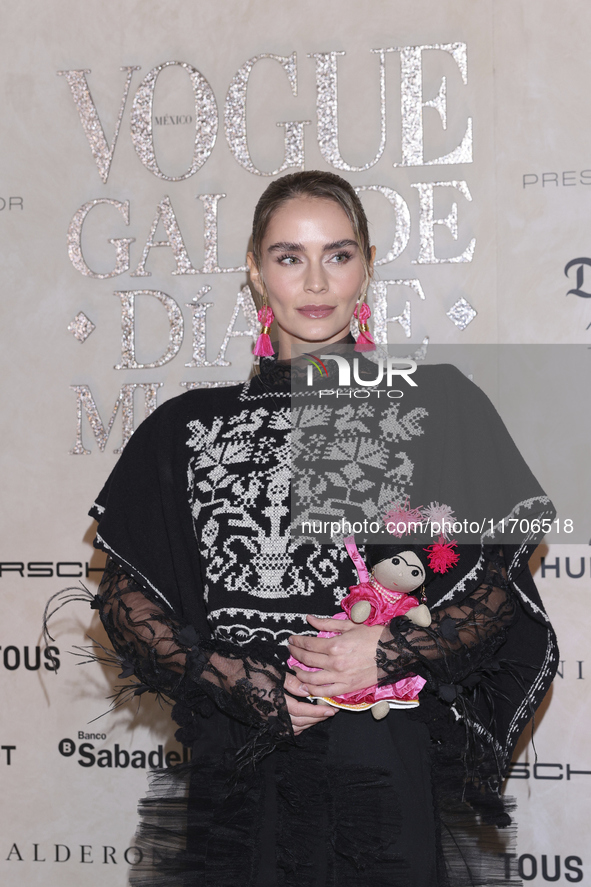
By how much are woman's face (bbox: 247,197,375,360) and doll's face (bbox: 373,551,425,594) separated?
47 centimetres

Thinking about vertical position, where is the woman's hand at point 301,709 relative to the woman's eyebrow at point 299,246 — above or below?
below

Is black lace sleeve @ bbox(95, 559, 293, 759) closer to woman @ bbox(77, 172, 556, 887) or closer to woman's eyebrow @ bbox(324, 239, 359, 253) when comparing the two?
woman @ bbox(77, 172, 556, 887)

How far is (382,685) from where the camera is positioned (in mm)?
1240

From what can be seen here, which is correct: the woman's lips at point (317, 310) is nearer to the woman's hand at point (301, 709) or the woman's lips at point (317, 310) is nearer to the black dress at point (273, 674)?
the black dress at point (273, 674)

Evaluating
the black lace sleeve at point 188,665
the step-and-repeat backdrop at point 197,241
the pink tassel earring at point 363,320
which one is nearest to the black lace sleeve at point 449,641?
the black lace sleeve at point 188,665

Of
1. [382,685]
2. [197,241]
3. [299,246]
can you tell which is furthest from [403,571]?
[197,241]

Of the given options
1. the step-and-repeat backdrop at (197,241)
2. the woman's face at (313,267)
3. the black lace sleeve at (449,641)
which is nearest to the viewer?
the black lace sleeve at (449,641)

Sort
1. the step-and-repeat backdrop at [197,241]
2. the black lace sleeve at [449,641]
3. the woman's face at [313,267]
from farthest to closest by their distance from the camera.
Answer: the step-and-repeat backdrop at [197,241], the woman's face at [313,267], the black lace sleeve at [449,641]

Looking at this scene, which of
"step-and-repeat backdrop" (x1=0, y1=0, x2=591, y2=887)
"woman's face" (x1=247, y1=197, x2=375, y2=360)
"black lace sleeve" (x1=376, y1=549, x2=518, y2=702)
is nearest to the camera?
"black lace sleeve" (x1=376, y1=549, x2=518, y2=702)

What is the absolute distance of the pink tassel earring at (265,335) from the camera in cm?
160

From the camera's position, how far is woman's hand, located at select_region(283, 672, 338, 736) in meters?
1.24

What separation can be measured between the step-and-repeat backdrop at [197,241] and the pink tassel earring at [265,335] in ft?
1.86

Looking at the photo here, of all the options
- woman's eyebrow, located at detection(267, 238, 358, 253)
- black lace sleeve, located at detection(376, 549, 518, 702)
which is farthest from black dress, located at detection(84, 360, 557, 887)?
woman's eyebrow, located at detection(267, 238, 358, 253)

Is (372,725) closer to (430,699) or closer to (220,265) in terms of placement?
(430,699)
